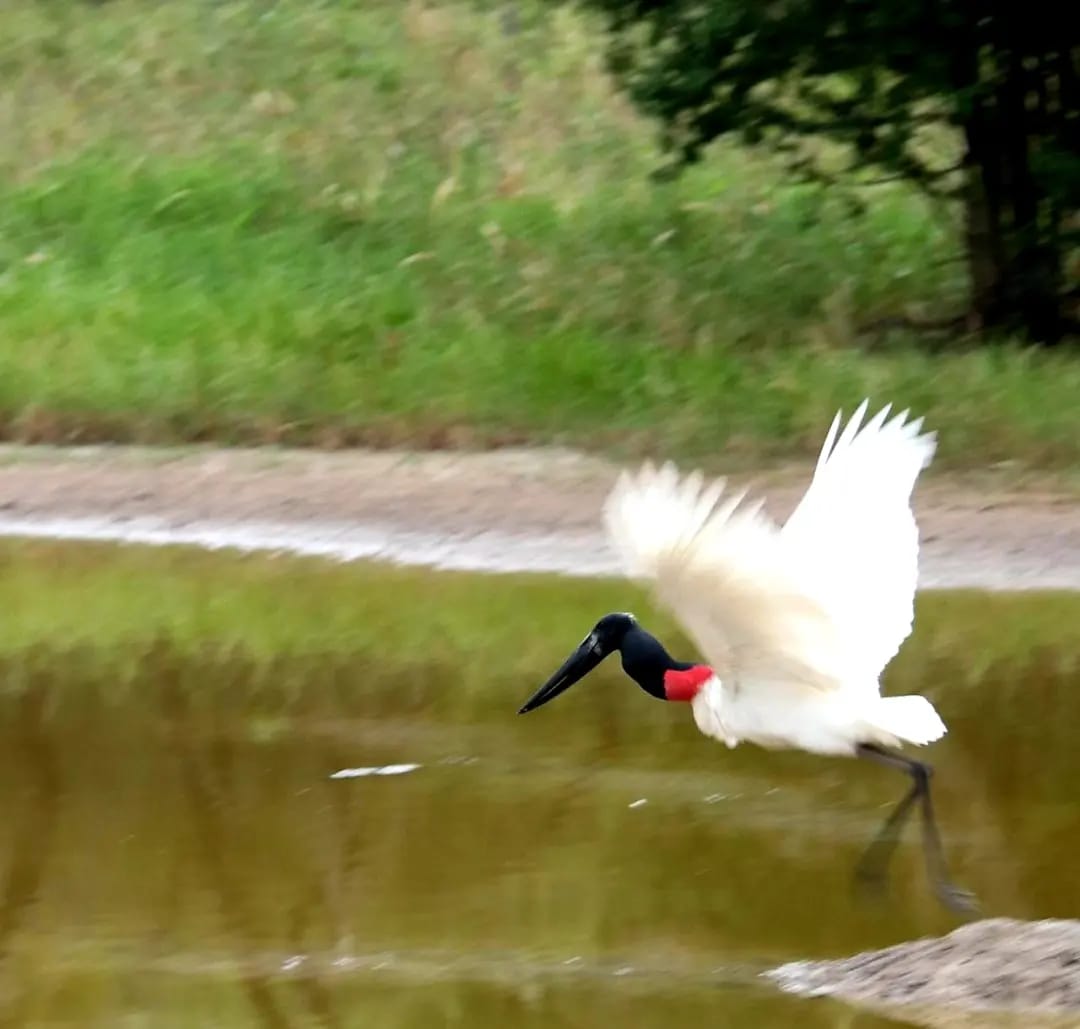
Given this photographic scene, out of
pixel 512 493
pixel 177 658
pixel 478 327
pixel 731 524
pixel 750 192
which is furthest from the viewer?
pixel 750 192

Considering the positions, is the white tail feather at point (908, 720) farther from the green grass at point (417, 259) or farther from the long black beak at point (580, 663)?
the green grass at point (417, 259)

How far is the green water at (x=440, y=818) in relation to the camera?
461cm

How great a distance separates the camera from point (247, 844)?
5.54 m

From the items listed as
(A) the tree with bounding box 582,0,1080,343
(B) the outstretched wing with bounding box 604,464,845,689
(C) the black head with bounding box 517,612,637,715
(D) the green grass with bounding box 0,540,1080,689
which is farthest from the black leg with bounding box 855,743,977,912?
(A) the tree with bounding box 582,0,1080,343

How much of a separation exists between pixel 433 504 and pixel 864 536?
4.91m

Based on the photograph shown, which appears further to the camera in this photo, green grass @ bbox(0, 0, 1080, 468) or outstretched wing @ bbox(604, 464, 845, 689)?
green grass @ bbox(0, 0, 1080, 468)

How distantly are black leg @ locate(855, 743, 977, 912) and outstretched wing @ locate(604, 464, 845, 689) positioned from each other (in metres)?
0.34

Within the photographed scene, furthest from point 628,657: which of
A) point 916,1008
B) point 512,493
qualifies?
point 512,493

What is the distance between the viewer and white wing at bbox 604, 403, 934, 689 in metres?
4.37

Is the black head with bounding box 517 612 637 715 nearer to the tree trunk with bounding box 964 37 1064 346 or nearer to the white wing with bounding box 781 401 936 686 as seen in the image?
the white wing with bounding box 781 401 936 686

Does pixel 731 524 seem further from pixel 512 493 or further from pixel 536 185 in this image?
pixel 536 185

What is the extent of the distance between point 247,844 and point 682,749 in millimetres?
1536

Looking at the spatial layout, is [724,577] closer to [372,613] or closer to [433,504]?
[372,613]

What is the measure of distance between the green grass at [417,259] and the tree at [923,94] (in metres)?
0.70
